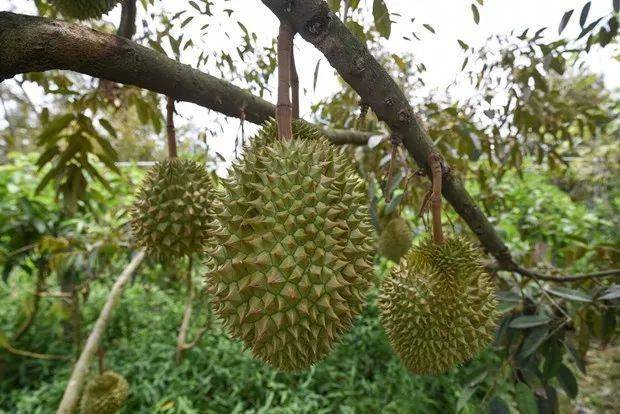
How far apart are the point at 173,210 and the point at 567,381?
1672 millimetres

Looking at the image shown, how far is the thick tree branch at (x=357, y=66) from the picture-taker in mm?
832

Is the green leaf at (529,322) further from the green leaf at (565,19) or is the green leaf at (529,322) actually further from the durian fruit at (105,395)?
the durian fruit at (105,395)

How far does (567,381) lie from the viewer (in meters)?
1.70

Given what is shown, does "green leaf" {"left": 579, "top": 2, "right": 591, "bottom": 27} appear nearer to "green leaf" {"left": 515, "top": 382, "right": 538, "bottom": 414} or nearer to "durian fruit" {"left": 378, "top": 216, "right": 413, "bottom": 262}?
"durian fruit" {"left": 378, "top": 216, "right": 413, "bottom": 262}

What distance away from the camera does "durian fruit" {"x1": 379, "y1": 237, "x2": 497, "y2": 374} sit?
1096 millimetres

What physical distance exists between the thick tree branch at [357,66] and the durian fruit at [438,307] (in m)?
0.24

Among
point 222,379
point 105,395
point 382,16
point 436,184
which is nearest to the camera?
point 436,184

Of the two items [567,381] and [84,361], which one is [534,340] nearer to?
[567,381]

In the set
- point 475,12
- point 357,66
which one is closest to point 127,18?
point 357,66

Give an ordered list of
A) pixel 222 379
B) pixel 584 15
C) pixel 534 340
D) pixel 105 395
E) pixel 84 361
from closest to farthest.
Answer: pixel 584 15, pixel 534 340, pixel 84 361, pixel 105 395, pixel 222 379

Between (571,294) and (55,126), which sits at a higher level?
(55,126)

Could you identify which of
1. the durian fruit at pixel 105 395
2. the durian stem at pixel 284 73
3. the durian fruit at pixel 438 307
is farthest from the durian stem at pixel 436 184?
the durian fruit at pixel 105 395

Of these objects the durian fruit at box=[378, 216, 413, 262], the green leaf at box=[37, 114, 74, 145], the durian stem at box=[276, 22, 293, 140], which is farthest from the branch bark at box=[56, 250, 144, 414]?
the durian stem at box=[276, 22, 293, 140]

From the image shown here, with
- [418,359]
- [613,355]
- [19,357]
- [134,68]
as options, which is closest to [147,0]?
[134,68]
